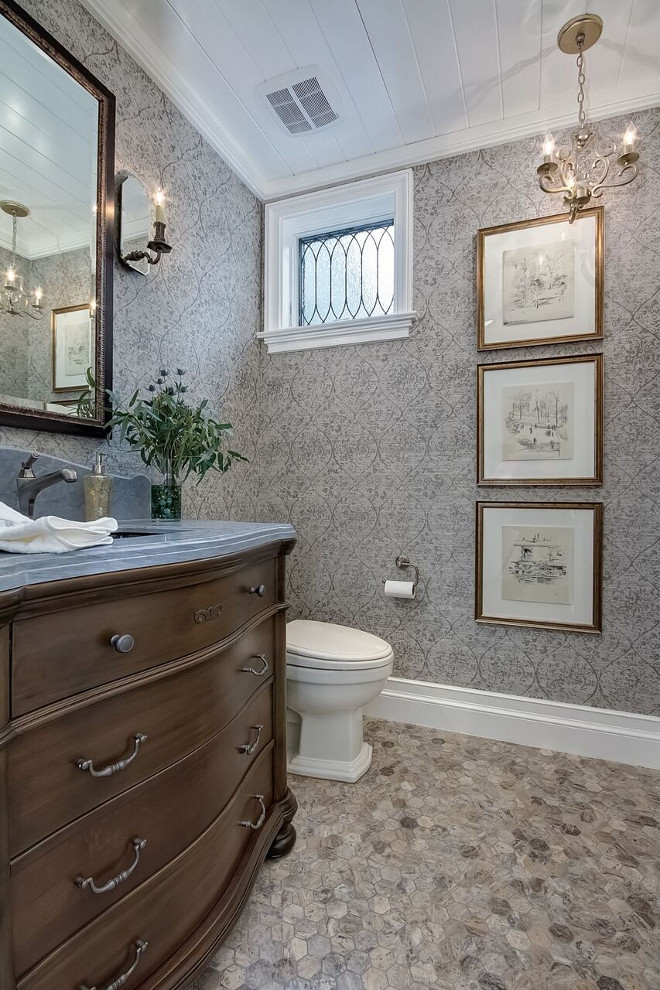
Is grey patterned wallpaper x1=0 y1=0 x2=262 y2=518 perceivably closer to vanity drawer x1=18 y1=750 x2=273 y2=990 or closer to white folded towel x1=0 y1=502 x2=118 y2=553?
white folded towel x1=0 y1=502 x2=118 y2=553

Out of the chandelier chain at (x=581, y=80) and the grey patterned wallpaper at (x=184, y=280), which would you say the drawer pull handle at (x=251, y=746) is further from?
the chandelier chain at (x=581, y=80)

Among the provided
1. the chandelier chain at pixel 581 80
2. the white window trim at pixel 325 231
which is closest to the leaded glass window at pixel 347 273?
the white window trim at pixel 325 231

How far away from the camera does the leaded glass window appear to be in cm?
247

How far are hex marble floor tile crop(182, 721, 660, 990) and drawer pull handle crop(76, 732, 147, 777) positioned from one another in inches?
26.5

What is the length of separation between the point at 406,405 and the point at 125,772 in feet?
6.08

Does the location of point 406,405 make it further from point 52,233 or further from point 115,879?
point 115,879

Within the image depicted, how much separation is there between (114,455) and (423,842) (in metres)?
1.56

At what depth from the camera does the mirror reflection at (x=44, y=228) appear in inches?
51.4

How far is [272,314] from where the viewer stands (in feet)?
8.41

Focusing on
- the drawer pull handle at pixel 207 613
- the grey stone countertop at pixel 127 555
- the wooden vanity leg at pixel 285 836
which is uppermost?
the grey stone countertop at pixel 127 555

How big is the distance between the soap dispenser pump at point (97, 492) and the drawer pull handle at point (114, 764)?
0.75 m

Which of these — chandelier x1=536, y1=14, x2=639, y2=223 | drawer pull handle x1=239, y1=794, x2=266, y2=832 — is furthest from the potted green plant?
chandelier x1=536, y1=14, x2=639, y2=223

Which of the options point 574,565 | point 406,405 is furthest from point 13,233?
point 574,565

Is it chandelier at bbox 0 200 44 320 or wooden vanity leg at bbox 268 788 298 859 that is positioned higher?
chandelier at bbox 0 200 44 320
